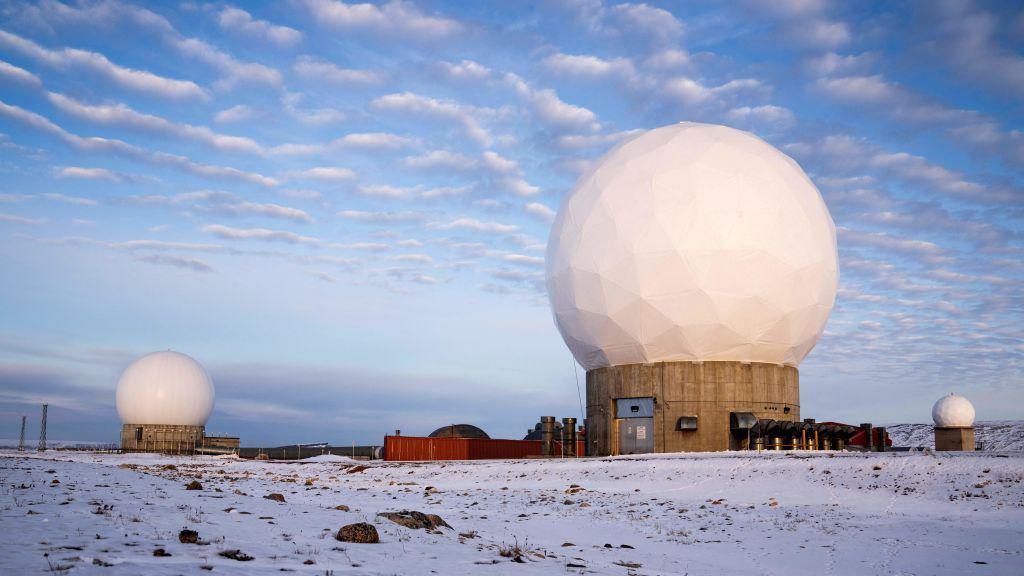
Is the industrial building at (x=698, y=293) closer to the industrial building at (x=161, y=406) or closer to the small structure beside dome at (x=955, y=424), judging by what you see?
the small structure beside dome at (x=955, y=424)

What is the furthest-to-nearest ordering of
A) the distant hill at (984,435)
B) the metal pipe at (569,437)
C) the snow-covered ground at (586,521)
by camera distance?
1. the distant hill at (984,435)
2. the metal pipe at (569,437)
3. the snow-covered ground at (586,521)

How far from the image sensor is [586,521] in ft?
51.4

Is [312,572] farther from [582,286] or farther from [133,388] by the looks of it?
[133,388]

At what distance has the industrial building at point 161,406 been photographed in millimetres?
57031

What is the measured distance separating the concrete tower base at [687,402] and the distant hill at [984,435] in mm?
27835

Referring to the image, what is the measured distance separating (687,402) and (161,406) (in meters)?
39.3

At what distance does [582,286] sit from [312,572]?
30277 mm

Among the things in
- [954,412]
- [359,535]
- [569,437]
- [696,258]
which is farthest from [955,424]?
[359,535]

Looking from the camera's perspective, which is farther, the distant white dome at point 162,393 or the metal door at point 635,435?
the distant white dome at point 162,393

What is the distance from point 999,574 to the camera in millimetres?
10789

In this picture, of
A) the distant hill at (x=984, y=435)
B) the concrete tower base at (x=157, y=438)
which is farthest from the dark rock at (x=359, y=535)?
the distant hill at (x=984, y=435)

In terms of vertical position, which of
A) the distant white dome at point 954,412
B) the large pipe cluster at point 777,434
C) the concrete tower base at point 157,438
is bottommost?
the concrete tower base at point 157,438

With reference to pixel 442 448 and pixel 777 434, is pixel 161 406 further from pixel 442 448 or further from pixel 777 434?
pixel 777 434

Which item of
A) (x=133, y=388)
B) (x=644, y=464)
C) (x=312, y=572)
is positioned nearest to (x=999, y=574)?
(x=312, y=572)
